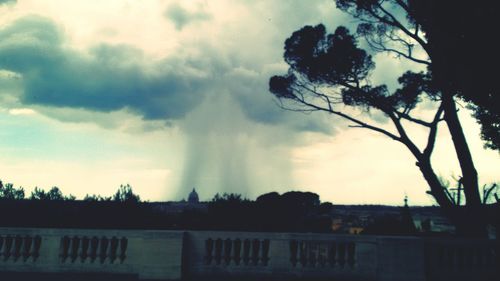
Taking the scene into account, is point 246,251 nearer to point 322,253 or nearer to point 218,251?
point 218,251

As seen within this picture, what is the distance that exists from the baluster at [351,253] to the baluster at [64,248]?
6551mm

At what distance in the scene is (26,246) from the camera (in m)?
9.20

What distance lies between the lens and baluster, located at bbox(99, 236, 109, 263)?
29.0 ft

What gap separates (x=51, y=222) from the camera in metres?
12.8

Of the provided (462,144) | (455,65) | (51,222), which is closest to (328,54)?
(455,65)

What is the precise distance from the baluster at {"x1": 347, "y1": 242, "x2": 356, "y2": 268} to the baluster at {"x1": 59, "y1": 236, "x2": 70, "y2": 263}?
6.55 metres

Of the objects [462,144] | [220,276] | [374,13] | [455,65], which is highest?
[374,13]

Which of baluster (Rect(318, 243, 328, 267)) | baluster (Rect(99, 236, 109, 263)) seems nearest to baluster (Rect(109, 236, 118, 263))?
baluster (Rect(99, 236, 109, 263))

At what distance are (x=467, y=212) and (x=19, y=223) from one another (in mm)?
14368

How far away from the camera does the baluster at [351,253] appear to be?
873cm

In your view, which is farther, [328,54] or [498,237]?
[328,54]

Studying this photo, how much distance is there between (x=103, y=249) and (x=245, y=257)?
3487 mm

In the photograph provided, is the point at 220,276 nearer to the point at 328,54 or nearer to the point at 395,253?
the point at 395,253

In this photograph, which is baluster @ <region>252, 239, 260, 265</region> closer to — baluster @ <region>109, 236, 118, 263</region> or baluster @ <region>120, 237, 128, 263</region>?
baluster @ <region>120, 237, 128, 263</region>
